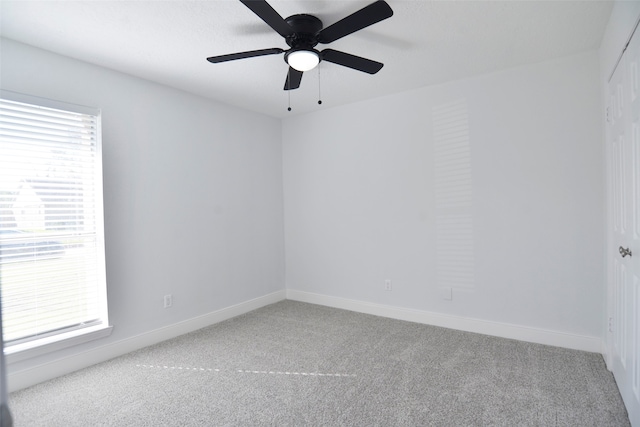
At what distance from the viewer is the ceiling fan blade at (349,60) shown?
2283mm

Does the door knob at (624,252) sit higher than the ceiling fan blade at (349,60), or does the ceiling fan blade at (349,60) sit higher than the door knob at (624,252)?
the ceiling fan blade at (349,60)

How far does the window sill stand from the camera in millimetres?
2400

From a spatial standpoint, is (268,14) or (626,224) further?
(626,224)

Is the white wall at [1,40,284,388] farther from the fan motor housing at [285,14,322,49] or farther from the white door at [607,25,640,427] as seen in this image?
the white door at [607,25,640,427]

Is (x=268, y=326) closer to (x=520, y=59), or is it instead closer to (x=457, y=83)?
(x=457, y=83)

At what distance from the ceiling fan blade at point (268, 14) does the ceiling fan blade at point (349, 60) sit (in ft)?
0.95

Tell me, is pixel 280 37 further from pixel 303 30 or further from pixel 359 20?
pixel 359 20

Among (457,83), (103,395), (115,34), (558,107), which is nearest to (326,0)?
(115,34)

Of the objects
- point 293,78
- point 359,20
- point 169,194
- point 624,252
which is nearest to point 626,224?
point 624,252

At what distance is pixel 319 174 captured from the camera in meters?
4.38

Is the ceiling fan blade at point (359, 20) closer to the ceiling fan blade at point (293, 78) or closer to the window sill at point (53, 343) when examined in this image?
the ceiling fan blade at point (293, 78)

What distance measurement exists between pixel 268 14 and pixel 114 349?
287 cm

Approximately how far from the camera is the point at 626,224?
2.05 m

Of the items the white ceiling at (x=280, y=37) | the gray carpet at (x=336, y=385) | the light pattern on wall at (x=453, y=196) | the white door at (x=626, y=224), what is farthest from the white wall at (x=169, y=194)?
the white door at (x=626, y=224)
